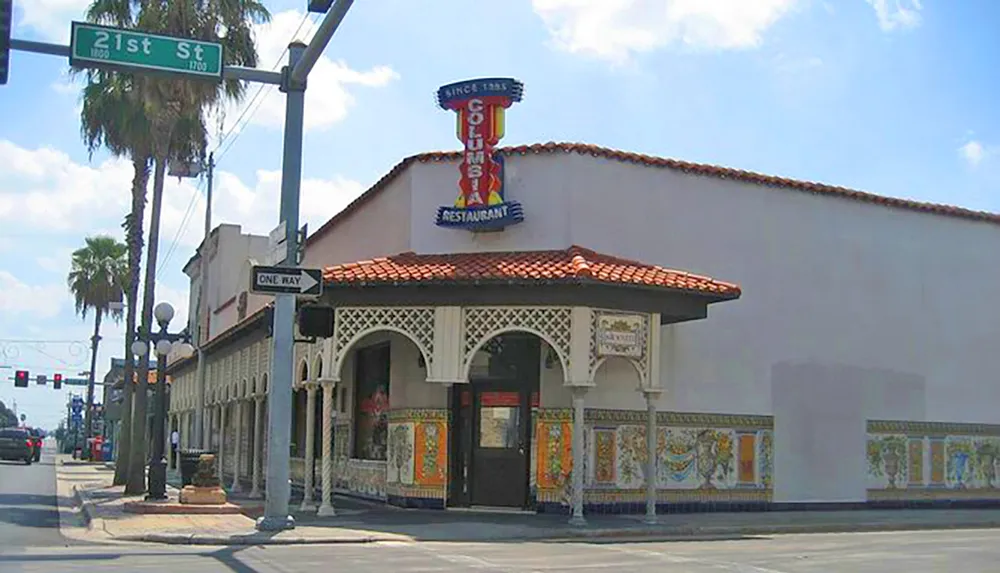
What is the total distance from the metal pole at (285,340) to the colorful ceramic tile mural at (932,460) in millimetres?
12865

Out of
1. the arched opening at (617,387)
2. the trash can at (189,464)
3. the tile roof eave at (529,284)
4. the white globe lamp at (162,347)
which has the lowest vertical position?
the trash can at (189,464)

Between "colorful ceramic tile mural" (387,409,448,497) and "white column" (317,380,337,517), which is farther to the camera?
"colorful ceramic tile mural" (387,409,448,497)

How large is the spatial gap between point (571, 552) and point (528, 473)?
5.91m

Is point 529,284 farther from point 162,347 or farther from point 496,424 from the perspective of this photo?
point 162,347

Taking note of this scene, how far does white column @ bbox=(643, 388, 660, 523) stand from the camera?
18984 mm

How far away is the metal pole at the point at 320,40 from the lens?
547 inches

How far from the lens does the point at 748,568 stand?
13.2m

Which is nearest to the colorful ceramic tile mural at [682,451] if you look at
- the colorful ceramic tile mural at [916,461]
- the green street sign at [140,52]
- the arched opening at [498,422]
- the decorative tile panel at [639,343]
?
the arched opening at [498,422]

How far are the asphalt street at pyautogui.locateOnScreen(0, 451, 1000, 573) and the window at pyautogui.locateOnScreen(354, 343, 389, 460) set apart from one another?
7.13m

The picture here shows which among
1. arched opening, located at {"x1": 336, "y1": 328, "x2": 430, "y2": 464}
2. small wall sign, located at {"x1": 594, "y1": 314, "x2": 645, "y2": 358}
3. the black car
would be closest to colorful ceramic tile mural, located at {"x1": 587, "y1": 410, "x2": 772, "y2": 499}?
small wall sign, located at {"x1": 594, "y1": 314, "x2": 645, "y2": 358}

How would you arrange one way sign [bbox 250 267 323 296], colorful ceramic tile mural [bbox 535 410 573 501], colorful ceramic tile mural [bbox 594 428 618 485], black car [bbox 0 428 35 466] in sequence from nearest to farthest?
one way sign [bbox 250 267 323 296]
colorful ceramic tile mural [bbox 535 410 573 501]
colorful ceramic tile mural [bbox 594 428 618 485]
black car [bbox 0 428 35 466]

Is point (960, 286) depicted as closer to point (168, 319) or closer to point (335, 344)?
point (335, 344)

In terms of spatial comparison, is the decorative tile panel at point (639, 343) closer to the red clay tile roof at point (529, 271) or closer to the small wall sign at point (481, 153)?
the red clay tile roof at point (529, 271)

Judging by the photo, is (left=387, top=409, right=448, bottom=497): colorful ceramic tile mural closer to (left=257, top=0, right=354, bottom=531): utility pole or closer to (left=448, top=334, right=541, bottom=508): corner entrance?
(left=448, top=334, right=541, bottom=508): corner entrance
